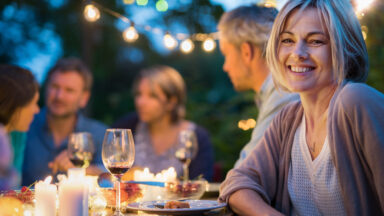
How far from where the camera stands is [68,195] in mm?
1456

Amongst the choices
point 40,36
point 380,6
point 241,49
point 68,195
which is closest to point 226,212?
→ point 68,195

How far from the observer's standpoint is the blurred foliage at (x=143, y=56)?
15.3ft

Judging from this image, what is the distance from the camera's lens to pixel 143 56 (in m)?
8.18

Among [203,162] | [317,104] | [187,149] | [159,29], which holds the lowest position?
[203,162]

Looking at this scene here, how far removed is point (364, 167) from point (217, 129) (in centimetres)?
488

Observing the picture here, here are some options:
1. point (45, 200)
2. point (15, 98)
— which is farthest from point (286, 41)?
point (15, 98)

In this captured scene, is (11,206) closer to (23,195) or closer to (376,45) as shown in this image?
(23,195)

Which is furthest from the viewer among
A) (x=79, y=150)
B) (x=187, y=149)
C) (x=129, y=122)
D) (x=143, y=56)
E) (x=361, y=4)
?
(x=143, y=56)

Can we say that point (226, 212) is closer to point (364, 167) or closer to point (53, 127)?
point (364, 167)

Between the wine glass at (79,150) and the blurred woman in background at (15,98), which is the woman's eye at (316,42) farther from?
the blurred woman in background at (15,98)

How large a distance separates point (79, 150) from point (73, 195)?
1305 millimetres

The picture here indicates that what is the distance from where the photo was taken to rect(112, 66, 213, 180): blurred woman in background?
400cm

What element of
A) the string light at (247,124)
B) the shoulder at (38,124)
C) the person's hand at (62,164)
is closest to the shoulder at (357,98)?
the person's hand at (62,164)

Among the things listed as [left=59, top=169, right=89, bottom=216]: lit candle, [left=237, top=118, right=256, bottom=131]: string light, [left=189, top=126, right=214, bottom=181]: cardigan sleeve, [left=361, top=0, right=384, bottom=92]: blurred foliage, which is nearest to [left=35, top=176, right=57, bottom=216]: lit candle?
[left=59, top=169, right=89, bottom=216]: lit candle
